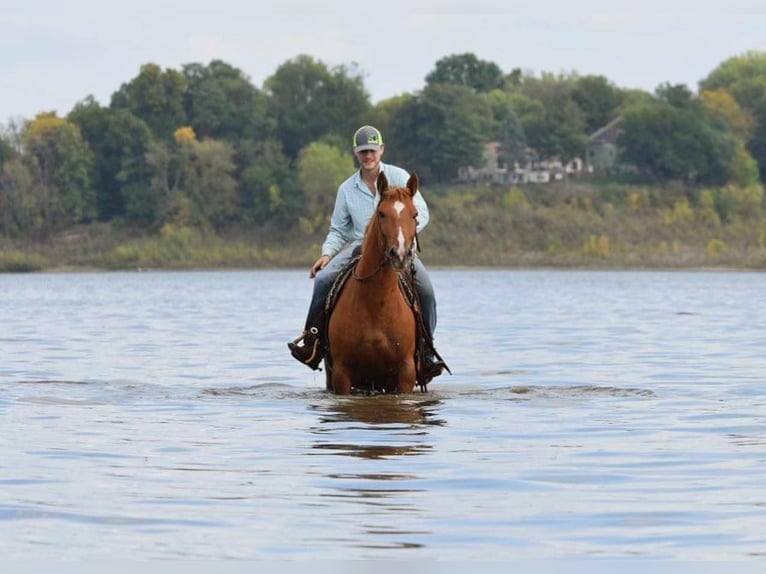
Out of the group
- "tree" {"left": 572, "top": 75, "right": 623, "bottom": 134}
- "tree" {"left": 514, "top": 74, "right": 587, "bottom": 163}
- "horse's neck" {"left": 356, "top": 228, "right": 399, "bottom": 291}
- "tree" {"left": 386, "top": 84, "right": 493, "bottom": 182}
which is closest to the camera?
"horse's neck" {"left": 356, "top": 228, "right": 399, "bottom": 291}

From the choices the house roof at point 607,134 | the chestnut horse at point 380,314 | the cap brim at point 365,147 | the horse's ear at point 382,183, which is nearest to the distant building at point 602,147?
the house roof at point 607,134

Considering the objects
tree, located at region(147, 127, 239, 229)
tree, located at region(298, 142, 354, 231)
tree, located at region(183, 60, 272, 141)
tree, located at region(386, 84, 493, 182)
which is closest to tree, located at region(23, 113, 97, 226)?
tree, located at region(147, 127, 239, 229)

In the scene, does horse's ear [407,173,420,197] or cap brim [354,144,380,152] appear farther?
cap brim [354,144,380,152]

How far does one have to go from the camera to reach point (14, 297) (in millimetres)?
64062

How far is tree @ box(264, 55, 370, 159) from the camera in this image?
144125 mm

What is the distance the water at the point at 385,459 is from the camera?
910cm

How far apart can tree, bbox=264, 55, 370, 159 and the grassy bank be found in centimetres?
1368

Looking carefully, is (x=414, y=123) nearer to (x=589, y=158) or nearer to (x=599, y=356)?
(x=589, y=158)

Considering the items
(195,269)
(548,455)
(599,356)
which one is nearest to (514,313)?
(599,356)

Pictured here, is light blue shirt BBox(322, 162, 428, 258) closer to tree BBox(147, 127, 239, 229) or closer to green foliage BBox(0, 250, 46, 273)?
green foliage BBox(0, 250, 46, 273)

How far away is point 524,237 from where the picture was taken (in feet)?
412

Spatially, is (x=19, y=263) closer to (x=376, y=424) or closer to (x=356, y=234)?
(x=356, y=234)

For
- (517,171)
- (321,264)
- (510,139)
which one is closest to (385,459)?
(321,264)

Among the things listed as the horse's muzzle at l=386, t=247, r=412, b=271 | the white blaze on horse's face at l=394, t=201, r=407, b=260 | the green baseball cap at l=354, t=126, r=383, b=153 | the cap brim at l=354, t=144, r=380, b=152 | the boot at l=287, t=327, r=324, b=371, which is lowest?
the boot at l=287, t=327, r=324, b=371
